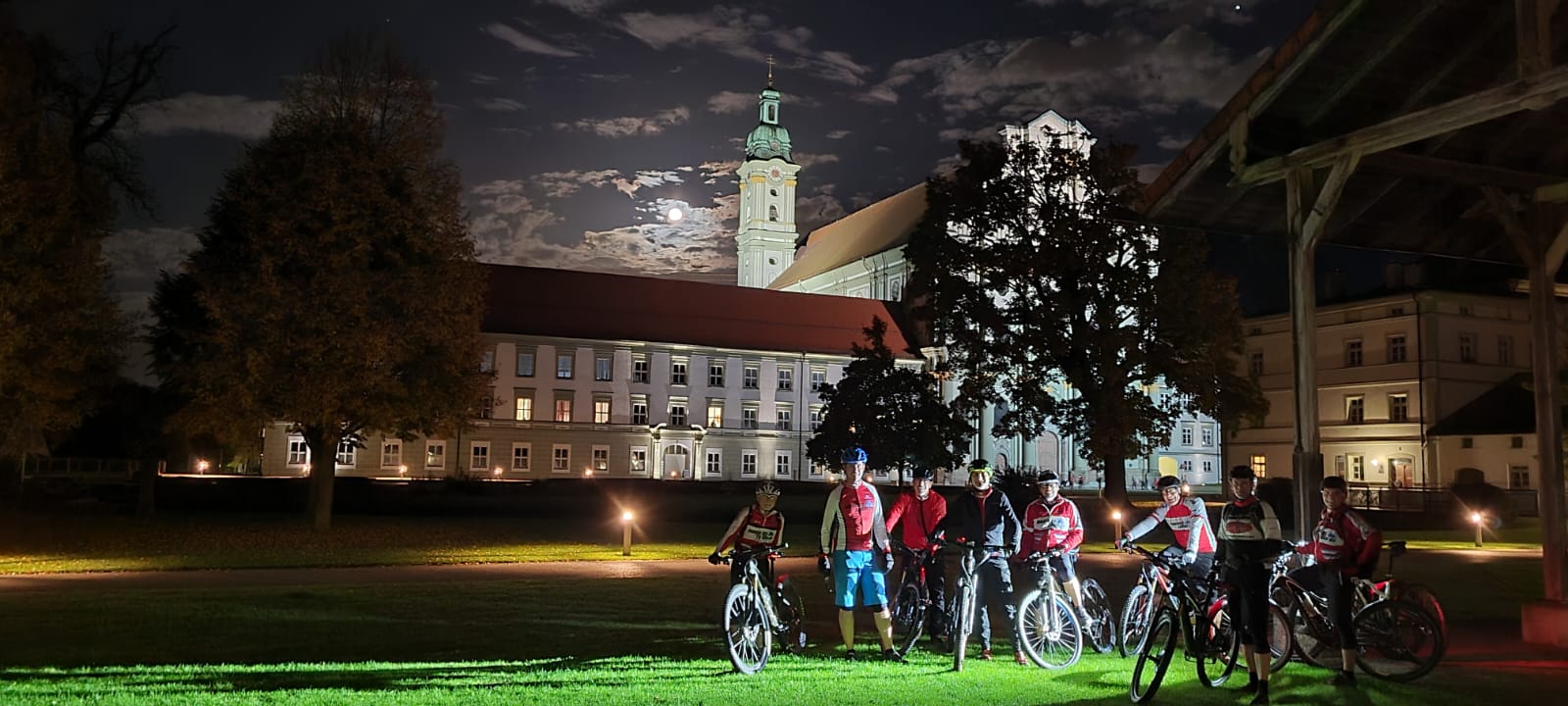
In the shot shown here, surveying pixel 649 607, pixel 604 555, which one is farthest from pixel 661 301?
pixel 649 607

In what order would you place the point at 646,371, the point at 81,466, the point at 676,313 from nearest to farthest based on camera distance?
the point at 81,466 → the point at 646,371 → the point at 676,313

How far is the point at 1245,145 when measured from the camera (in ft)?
42.5

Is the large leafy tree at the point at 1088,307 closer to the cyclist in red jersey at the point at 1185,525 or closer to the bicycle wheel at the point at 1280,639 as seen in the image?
the cyclist in red jersey at the point at 1185,525

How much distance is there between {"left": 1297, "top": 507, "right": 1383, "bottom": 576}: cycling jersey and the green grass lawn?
105 cm

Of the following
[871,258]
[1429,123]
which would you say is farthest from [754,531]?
[871,258]

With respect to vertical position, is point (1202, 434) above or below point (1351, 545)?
above

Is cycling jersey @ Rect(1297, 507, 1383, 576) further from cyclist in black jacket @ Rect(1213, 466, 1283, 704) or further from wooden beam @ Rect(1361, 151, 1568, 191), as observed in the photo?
wooden beam @ Rect(1361, 151, 1568, 191)

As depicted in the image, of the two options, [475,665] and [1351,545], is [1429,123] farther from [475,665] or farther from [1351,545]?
[475,665]

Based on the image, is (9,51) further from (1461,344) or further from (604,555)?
(1461,344)

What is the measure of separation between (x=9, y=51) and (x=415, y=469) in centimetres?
3916

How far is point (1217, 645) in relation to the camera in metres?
10.2

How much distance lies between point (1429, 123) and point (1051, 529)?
5.48m

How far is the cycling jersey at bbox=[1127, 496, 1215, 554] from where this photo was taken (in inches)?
421

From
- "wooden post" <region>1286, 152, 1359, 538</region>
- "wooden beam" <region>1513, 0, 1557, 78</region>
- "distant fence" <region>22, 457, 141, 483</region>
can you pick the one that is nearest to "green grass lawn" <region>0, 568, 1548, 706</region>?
"wooden post" <region>1286, 152, 1359, 538</region>
